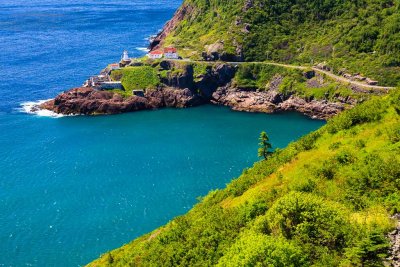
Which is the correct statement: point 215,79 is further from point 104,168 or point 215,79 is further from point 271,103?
point 104,168

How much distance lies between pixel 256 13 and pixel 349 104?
71488mm

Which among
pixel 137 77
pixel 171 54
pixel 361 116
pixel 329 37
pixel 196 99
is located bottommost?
pixel 196 99

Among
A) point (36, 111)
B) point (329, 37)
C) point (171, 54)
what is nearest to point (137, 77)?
point (171, 54)

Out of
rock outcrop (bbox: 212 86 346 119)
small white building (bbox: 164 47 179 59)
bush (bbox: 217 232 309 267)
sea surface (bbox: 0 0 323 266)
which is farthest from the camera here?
small white building (bbox: 164 47 179 59)

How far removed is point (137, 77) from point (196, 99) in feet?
86.6

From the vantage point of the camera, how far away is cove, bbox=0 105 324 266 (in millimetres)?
86750

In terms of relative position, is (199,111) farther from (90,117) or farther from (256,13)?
Answer: (256,13)

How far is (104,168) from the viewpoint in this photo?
116 m

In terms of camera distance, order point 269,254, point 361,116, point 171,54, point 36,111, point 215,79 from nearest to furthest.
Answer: point 269,254
point 361,116
point 36,111
point 215,79
point 171,54

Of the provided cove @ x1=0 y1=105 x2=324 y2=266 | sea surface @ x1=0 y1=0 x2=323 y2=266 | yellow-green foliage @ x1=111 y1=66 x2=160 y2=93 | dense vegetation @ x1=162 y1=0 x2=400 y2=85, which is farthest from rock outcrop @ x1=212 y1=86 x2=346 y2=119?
yellow-green foliage @ x1=111 y1=66 x2=160 y2=93

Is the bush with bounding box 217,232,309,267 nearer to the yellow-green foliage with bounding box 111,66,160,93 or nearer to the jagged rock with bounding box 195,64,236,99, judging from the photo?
the jagged rock with bounding box 195,64,236,99

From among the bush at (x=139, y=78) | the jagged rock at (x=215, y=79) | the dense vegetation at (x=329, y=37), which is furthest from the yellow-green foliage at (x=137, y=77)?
the dense vegetation at (x=329, y=37)

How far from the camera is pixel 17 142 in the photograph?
5241 inches

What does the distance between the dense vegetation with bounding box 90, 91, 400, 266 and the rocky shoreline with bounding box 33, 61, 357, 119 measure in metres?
95.6
